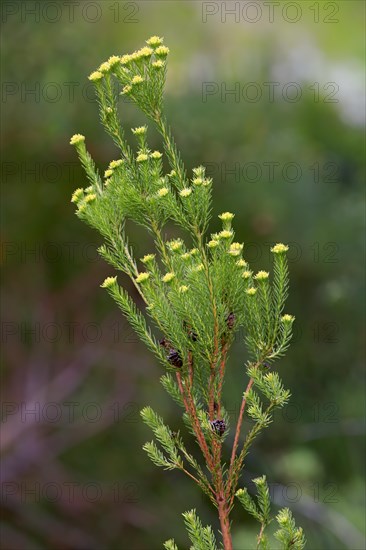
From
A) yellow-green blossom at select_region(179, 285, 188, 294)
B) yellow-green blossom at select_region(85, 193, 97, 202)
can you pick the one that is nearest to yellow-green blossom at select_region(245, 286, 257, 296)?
yellow-green blossom at select_region(179, 285, 188, 294)

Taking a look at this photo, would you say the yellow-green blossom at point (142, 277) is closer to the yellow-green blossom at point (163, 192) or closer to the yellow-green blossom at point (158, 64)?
the yellow-green blossom at point (163, 192)

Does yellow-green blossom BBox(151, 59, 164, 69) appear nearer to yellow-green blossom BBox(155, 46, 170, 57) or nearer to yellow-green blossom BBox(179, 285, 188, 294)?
yellow-green blossom BBox(155, 46, 170, 57)

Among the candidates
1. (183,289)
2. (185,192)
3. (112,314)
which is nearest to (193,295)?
(183,289)

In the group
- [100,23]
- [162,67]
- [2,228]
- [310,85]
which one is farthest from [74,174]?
[162,67]

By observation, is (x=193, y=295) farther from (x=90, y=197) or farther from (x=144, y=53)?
(x=144, y=53)

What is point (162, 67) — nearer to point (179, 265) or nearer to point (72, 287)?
point (179, 265)
